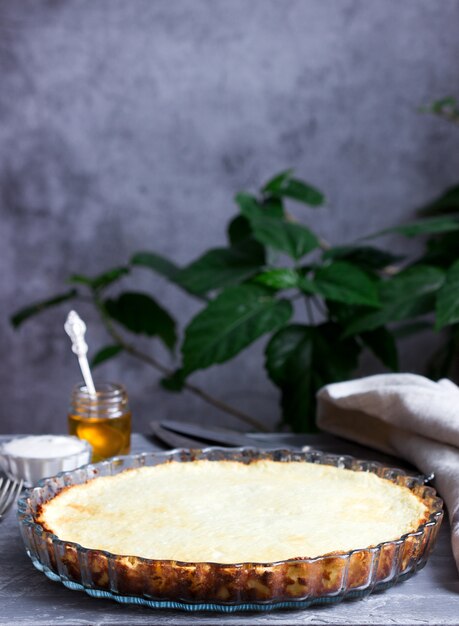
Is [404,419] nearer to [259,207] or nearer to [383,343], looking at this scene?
[383,343]

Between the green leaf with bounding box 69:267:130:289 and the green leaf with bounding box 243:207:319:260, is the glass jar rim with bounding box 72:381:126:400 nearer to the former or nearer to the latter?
the green leaf with bounding box 243:207:319:260

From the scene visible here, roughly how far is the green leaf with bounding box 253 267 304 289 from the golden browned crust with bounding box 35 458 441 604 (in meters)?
0.99

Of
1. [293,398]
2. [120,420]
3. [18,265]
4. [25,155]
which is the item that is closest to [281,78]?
[25,155]

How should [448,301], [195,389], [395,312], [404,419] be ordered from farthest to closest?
[195,389] < [395,312] < [448,301] < [404,419]

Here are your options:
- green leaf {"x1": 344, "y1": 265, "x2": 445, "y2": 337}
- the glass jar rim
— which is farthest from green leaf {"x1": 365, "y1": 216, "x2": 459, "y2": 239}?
the glass jar rim

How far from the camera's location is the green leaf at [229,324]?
156 centimetres

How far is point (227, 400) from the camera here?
97.7 inches

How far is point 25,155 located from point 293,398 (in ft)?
3.75

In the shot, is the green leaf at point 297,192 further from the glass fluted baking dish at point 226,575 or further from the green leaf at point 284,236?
the glass fluted baking dish at point 226,575

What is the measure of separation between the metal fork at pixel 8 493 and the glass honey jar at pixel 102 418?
0.12 metres

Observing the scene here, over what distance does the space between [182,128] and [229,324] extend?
0.95 m

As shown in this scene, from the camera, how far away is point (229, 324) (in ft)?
5.22

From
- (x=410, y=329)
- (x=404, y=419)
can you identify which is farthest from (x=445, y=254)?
(x=404, y=419)

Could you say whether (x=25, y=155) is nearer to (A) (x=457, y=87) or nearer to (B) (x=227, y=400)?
(B) (x=227, y=400)
